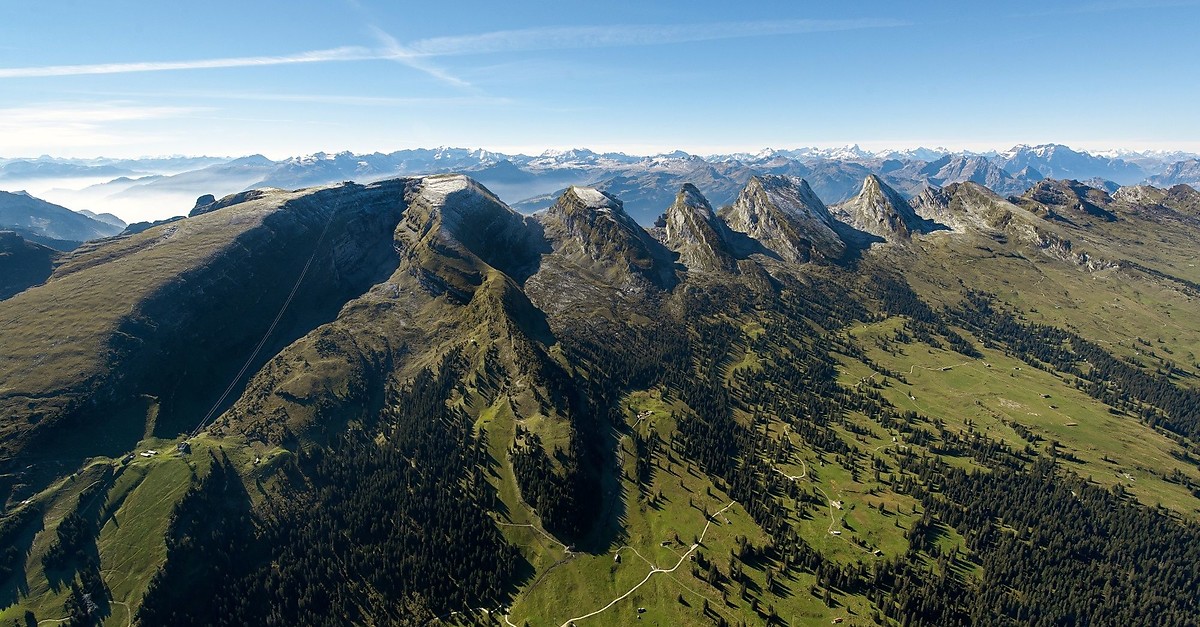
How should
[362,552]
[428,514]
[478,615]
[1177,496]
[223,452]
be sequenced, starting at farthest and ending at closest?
[1177,496] < [223,452] < [428,514] < [362,552] < [478,615]

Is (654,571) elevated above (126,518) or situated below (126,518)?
below

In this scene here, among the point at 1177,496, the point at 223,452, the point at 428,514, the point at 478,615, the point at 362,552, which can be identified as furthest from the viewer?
the point at 1177,496

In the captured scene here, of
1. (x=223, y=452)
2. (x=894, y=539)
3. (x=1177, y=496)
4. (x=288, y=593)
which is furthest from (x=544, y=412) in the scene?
(x=1177, y=496)

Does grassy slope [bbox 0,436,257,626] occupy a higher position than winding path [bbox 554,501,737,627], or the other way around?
Result: grassy slope [bbox 0,436,257,626]

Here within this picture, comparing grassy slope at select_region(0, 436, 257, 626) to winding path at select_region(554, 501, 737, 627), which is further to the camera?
winding path at select_region(554, 501, 737, 627)

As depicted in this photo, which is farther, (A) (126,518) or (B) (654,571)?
(B) (654,571)

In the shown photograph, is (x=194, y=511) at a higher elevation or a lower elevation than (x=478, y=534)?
higher

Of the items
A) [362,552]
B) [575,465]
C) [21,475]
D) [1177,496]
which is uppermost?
[21,475]

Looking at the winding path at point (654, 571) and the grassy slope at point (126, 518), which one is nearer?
the grassy slope at point (126, 518)

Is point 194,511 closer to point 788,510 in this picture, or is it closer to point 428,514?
point 428,514

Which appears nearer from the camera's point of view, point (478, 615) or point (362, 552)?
point (478, 615)

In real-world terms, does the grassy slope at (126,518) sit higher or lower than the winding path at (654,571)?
higher
